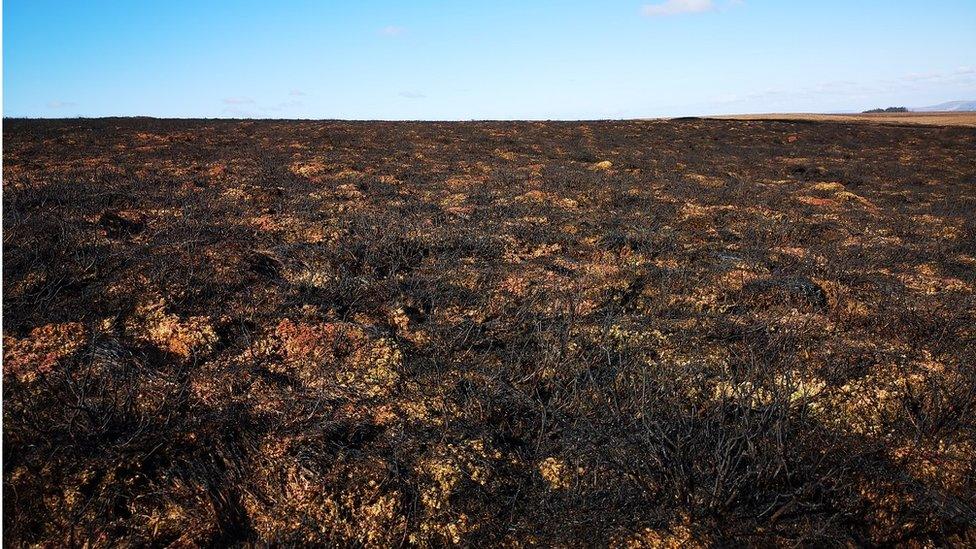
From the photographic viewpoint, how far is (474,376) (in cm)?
443

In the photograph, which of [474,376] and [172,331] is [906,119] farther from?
[172,331]

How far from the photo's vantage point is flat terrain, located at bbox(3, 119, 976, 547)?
9.98 ft

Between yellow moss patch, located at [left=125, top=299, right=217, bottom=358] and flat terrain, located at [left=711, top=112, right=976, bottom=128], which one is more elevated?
flat terrain, located at [left=711, top=112, right=976, bottom=128]

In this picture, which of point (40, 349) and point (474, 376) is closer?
point (40, 349)

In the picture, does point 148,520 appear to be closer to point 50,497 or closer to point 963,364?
point 50,497

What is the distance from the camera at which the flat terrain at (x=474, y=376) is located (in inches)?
120

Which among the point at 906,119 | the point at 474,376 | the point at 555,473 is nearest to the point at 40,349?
the point at 474,376

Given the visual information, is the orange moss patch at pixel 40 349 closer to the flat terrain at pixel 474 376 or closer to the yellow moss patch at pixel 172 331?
the flat terrain at pixel 474 376

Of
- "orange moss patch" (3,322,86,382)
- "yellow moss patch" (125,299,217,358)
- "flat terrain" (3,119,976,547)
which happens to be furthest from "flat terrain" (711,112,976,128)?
"orange moss patch" (3,322,86,382)

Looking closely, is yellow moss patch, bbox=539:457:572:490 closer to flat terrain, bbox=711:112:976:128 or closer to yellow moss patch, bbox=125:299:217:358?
yellow moss patch, bbox=125:299:217:358

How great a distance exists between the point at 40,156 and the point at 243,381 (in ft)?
48.7

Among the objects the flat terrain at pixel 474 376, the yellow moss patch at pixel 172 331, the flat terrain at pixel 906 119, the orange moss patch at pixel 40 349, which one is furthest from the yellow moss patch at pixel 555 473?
the flat terrain at pixel 906 119

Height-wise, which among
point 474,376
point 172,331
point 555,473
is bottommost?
point 555,473

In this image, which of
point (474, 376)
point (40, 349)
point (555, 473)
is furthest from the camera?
point (474, 376)
